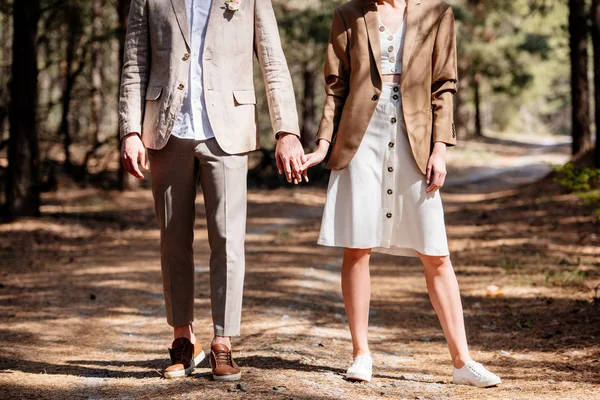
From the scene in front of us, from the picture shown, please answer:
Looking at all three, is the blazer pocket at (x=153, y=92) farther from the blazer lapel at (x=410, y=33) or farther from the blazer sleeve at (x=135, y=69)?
the blazer lapel at (x=410, y=33)

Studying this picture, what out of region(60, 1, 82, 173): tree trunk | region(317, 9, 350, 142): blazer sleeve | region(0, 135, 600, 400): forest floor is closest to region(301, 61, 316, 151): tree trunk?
region(60, 1, 82, 173): tree trunk

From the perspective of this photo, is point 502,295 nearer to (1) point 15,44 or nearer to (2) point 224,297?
(2) point 224,297

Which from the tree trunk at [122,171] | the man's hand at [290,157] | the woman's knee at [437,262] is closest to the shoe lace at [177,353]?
the man's hand at [290,157]

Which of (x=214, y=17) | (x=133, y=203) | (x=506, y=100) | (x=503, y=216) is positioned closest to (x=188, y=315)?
(x=214, y=17)

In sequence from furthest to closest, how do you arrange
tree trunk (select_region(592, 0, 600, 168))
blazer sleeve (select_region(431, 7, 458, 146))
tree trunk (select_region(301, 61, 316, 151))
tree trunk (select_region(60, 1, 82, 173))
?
tree trunk (select_region(301, 61, 316, 151)) → tree trunk (select_region(60, 1, 82, 173)) → tree trunk (select_region(592, 0, 600, 168)) → blazer sleeve (select_region(431, 7, 458, 146))

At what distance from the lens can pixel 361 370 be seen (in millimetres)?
4180

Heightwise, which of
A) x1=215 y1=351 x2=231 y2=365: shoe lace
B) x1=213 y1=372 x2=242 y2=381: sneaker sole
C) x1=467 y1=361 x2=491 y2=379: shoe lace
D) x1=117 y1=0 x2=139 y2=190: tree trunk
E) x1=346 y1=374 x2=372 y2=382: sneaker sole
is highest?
x1=117 y1=0 x2=139 y2=190: tree trunk

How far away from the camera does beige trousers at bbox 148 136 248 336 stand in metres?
4.05

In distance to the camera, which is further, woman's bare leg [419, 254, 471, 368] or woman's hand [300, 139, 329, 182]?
woman's bare leg [419, 254, 471, 368]

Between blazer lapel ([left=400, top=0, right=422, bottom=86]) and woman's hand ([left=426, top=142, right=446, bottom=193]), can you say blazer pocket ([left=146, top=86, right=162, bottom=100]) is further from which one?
woman's hand ([left=426, top=142, right=446, bottom=193])

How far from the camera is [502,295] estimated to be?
24.7 feet

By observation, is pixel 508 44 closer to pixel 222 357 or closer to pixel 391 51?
pixel 391 51

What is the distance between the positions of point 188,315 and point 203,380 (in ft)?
1.20

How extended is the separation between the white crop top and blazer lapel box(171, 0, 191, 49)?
99 centimetres
